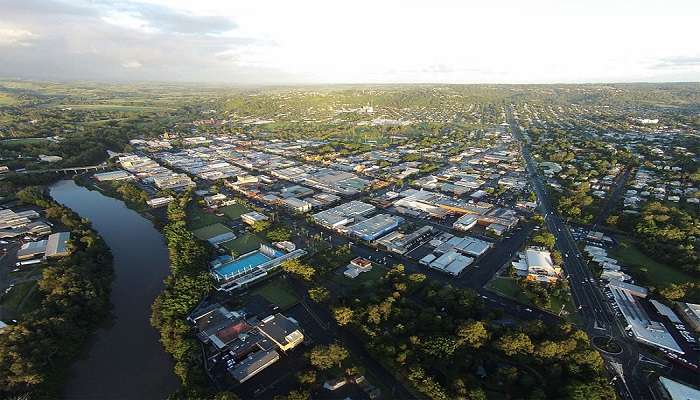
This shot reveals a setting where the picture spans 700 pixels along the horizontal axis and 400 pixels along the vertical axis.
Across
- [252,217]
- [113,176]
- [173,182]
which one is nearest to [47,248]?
[252,217]

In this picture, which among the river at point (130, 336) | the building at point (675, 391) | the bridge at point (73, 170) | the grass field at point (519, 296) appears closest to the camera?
the building at point (675, 391)

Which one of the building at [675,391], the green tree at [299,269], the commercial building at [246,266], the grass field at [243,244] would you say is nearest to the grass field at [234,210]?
the grass field at [243,244]

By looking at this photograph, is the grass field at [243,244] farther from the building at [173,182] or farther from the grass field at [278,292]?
the building at [173,182]

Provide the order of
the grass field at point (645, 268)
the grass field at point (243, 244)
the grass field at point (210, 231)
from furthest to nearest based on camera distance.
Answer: the grass field at point (210, 231), the grass field at point (243, 244), the grass field at point (645, 268)

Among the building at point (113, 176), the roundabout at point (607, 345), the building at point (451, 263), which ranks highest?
the building at point (113, 176)

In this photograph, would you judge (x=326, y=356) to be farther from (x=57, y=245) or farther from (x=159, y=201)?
(x=159, y=201)
